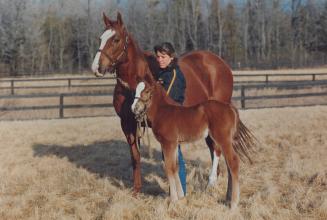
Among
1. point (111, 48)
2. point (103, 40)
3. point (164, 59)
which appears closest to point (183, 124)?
point (164, 59)

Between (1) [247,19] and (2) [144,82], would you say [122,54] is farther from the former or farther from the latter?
(1) [247,19]

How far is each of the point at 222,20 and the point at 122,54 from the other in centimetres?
4851

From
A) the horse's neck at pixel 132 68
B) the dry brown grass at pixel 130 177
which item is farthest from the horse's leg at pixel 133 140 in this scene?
the horse's neck at pixel 132 68

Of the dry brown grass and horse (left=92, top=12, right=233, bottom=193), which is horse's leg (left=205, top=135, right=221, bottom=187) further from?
the dry brown grass

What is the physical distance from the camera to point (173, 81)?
504cm

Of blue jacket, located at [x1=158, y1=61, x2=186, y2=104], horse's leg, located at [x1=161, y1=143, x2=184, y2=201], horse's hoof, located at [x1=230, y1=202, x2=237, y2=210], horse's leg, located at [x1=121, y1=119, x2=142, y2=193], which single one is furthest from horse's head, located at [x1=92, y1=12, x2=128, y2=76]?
horse's hoof, located at [x1=230, y1=202, x2=237, y2=210]

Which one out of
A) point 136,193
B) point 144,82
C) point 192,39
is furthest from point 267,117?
point 192,39

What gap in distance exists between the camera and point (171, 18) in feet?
176

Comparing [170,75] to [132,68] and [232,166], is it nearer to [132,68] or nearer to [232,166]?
[132,68]

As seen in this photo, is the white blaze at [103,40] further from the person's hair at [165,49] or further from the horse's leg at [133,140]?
the horse's leg at [133,140]

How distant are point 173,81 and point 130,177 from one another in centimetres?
215

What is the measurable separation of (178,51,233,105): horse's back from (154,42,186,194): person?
3.60 ft

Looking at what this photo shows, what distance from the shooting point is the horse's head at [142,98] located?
4.31 meters

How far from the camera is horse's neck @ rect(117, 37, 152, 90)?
198 inches
